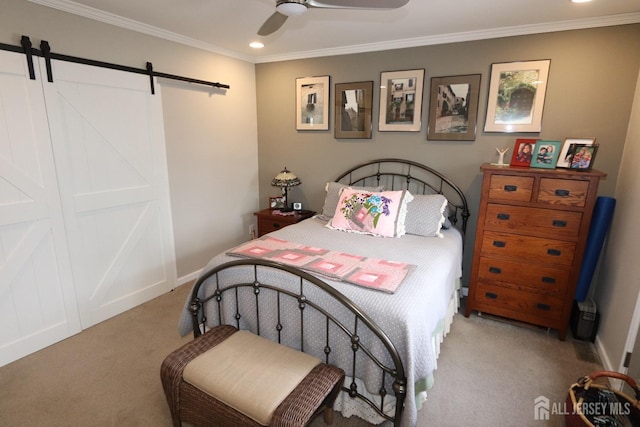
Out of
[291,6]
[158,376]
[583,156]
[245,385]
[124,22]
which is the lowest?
[158,376]

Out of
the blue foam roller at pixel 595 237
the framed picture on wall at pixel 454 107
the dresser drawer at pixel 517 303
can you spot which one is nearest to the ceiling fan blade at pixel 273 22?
the framed picture on wall at pixel 454 107

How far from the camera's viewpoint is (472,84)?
2.98 metres

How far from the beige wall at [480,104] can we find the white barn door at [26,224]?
229 cm

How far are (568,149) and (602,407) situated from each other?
1.83m

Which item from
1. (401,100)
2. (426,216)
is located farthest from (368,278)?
(401,100)

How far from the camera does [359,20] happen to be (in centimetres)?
261

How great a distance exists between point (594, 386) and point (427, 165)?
212cm

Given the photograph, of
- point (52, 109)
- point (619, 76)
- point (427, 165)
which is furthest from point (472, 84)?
point (52, 109)

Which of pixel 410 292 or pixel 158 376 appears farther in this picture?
pixel 158 376

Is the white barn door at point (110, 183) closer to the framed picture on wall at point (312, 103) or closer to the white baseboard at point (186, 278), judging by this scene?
the white baseboard at point (186, 278)

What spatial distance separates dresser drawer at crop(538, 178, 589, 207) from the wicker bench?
203 cm

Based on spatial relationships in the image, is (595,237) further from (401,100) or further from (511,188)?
(401,100)

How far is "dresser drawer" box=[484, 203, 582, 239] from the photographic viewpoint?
2439 mm

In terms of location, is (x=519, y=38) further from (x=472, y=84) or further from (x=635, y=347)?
(x=635, y=347)
